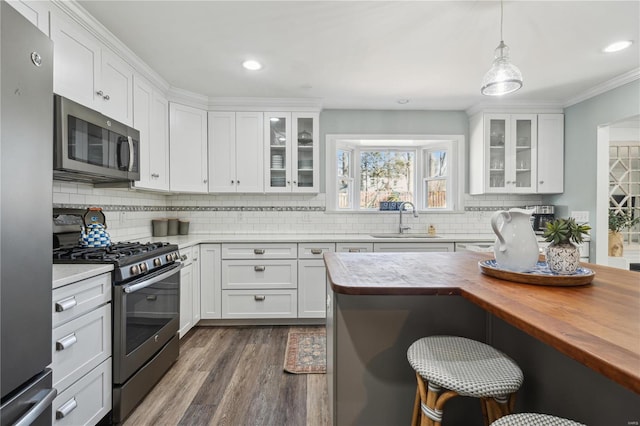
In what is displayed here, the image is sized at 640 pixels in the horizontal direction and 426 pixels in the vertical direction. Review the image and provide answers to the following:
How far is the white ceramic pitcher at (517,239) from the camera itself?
4.02ft

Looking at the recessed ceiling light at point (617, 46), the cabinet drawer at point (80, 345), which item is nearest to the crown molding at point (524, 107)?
the recessed ceiling light at point (617, 46)

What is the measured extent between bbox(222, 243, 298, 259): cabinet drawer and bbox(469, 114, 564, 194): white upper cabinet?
2333mm

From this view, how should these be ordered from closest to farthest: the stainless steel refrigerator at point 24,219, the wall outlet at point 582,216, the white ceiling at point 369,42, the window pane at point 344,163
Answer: the stainless steel refrigerator at point 24,219, the white ceiling at point 369,42, the wall outlet at point 582,216, the window pane at point 344,163

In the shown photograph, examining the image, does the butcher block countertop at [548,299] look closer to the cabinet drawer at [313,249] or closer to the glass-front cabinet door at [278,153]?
the cabinet drawer at [313,249]

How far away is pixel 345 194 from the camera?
402 centimetres

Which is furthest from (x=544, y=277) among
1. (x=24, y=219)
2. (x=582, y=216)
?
(x=582, y=216)

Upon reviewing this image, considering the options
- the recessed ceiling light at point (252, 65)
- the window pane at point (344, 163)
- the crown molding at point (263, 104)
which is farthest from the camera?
the window pane at point (344, 163)

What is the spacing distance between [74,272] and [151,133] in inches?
68.6

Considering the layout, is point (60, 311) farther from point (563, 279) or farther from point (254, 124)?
point (254, 124)

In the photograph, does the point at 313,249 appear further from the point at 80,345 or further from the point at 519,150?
the point at 519,150

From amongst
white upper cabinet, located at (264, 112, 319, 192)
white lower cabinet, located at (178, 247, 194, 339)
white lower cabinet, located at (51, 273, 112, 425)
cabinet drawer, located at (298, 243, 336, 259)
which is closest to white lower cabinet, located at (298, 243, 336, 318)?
cabinet drawer, located at (298, 243, 336, 259)

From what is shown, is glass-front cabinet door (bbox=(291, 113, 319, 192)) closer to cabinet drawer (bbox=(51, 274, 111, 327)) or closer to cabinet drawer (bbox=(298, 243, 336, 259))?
cabinet drawer (bbox=(298, 243, 336, 259))

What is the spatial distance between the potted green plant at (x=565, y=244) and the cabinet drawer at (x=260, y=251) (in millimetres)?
2298

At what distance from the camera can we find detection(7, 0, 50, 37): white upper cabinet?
154 centimetres
